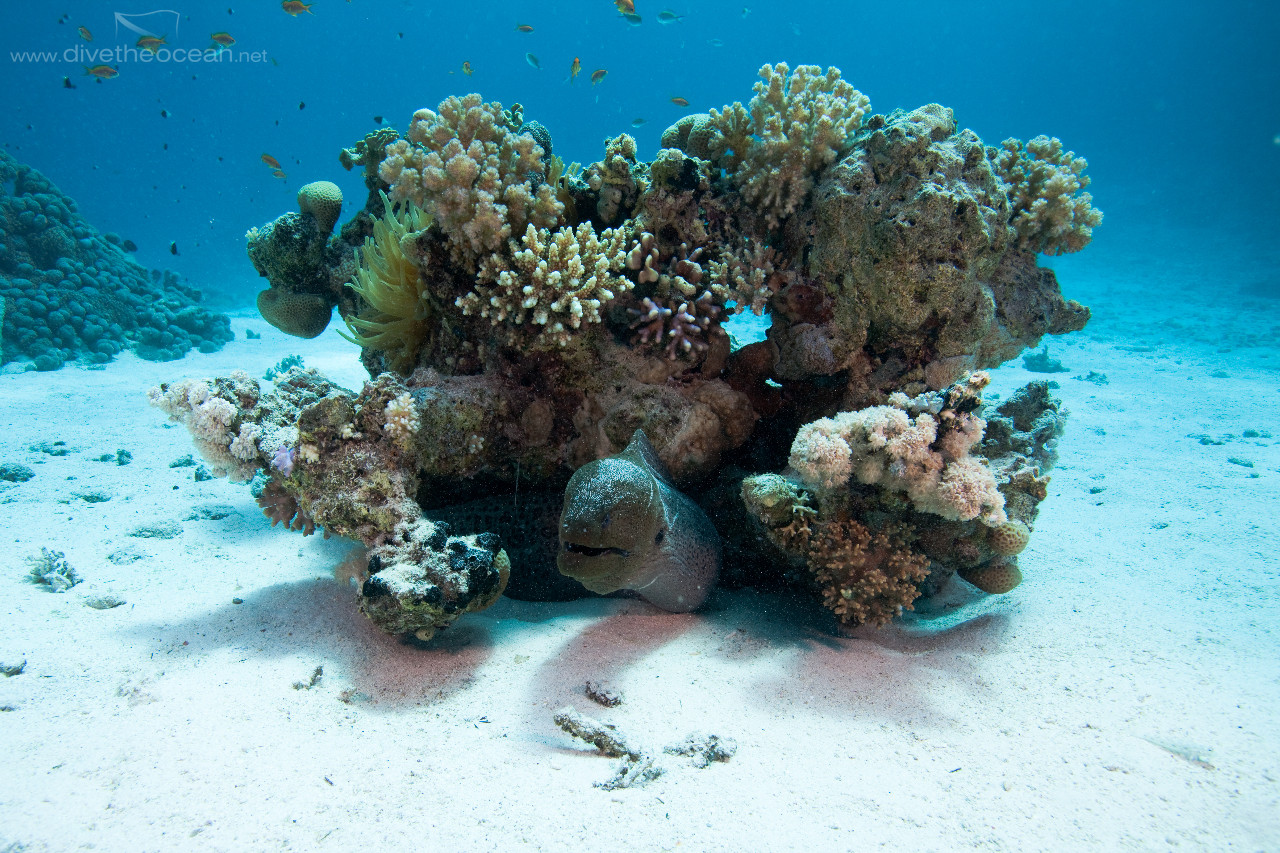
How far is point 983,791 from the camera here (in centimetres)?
203

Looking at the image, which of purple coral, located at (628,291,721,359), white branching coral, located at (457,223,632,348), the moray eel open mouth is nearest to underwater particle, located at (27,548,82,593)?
white branching coral, located at (457,223,632,348)

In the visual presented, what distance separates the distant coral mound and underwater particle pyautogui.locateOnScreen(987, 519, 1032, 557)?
15789 millimetres

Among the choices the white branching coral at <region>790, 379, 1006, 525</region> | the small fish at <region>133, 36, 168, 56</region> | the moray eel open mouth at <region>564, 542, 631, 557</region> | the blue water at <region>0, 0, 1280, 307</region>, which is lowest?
the moray eel open mouth at <region>564, 542, 631, 557</region>

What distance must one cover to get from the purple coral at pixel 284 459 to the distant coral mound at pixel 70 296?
1186 cm

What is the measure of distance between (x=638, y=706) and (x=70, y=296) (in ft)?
57.1

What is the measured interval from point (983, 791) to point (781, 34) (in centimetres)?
12675

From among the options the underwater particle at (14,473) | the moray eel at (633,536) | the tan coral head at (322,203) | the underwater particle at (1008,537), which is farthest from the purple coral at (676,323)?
the underwater particle at (14,473)

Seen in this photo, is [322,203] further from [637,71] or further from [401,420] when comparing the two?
[637,71]

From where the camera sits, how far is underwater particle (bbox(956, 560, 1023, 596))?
3396 millimetres

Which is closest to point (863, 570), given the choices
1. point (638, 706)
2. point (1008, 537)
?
point (1008, 537)

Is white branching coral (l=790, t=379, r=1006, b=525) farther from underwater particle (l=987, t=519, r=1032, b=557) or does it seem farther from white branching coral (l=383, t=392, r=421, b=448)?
white branching coral (l=383, t=392, r=421, b=448)

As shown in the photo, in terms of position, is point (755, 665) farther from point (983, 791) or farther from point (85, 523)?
point (85, 523)

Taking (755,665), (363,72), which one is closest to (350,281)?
(755,665)

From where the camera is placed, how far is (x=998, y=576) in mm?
3402
